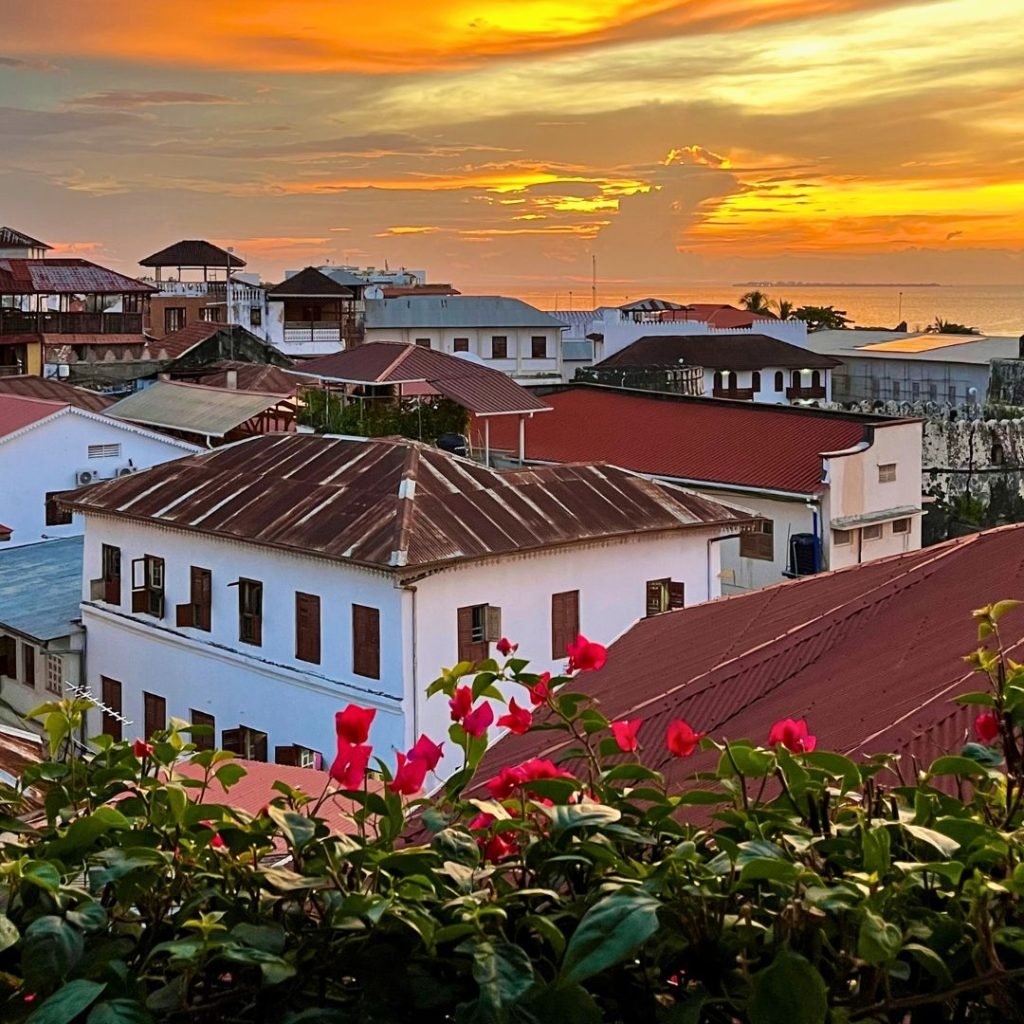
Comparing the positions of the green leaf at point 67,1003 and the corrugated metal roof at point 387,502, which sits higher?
the green leaf at point 67,1003

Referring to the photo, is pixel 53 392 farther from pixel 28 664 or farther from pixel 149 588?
pixel 149 588

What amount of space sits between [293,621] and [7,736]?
11.4m

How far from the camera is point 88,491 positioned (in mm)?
30562

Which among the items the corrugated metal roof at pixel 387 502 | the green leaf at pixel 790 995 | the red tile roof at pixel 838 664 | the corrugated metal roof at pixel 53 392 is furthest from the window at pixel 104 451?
the green leaf at pixel 790 995

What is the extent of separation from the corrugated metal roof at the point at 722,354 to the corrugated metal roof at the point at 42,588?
33.1m

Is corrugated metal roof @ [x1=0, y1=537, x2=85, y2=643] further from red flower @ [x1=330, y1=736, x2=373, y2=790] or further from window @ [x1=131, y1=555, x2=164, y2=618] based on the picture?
red flower @ [x1=330, y1=736, x2=373, y2=790]

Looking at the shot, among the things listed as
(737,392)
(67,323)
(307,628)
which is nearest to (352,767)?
(307,628)

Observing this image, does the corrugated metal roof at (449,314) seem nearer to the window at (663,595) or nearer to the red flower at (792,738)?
the window at (663,595)

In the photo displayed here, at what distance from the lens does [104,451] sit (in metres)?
36.8

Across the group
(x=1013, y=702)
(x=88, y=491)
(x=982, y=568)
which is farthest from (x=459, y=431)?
(x=1013, y=702)

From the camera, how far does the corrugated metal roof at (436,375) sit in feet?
117

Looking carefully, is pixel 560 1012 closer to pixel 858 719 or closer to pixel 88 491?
pixel 858 719

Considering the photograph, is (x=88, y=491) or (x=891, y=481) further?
(x=891, y=481)

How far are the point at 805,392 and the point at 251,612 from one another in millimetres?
44052
